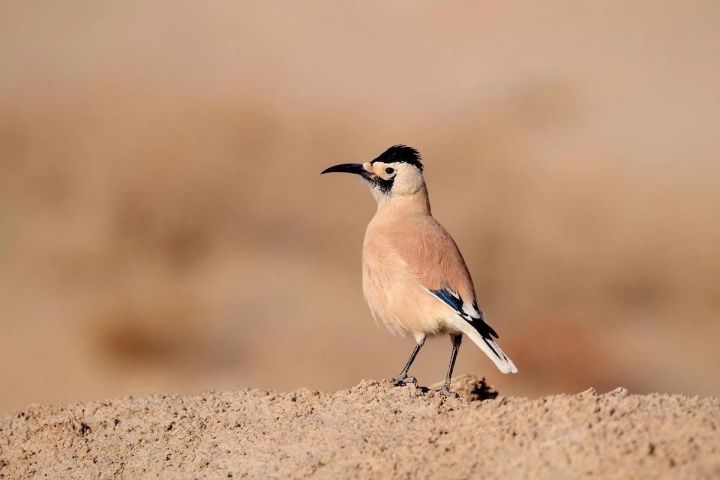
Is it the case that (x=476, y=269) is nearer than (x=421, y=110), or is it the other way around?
(x=476, y=269)

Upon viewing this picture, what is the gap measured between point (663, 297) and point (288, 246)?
6268 millimetres

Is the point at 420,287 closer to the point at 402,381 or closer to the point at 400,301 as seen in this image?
the point at 400,301

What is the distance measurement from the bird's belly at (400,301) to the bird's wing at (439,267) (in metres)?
0.06

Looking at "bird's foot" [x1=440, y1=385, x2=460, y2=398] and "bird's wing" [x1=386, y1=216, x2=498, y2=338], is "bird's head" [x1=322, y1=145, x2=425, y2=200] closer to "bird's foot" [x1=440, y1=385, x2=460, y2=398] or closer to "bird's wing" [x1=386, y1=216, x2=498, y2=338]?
"bird's wing" [x1=386, y1=216, x2=498, y2=338]

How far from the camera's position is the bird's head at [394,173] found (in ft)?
28.0

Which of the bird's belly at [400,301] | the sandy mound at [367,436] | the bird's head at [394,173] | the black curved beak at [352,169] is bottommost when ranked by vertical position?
the sandy mound at [367,436]

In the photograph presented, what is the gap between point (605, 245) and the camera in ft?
61.9

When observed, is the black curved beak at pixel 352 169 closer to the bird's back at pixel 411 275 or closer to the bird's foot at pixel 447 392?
the bird's back at pixel 411 275

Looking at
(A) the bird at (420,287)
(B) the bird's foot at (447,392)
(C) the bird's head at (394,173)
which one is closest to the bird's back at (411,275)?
(A) the bird at (420,287)

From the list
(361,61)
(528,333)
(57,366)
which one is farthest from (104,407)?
(361,61)

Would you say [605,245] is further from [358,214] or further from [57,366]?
[57,366]

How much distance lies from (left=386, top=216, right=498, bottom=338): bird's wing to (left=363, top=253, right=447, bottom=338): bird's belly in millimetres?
64

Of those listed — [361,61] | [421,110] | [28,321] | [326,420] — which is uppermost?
[361,61]

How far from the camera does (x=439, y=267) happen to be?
755 centimetres
